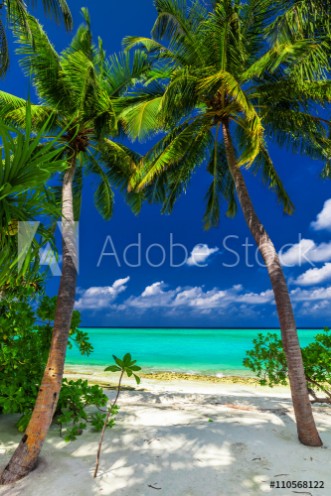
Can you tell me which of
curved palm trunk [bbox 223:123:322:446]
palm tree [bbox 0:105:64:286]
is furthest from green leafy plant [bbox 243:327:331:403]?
palm tree [bbox 0:105:64:286]

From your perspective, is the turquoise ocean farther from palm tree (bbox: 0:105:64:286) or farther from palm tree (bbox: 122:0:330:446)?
palm tree (bbox: 0:105:64:286)

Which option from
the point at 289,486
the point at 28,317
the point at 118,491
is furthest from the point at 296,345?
the point at 28,317

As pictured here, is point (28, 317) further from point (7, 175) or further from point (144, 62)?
point (144, 62)

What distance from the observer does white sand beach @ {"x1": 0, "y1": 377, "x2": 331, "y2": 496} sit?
12.7ft

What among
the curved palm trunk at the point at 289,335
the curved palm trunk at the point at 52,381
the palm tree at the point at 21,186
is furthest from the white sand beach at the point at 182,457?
the palm tree at the point at 21,186

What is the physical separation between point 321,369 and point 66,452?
492 centimetres

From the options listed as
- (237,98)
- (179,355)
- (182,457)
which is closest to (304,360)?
(182,457)

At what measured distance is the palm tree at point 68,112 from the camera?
4.61m

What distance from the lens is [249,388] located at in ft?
41.6

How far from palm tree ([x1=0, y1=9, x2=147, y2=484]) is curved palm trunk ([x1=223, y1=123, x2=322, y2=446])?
3487mm

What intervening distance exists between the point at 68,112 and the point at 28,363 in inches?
208

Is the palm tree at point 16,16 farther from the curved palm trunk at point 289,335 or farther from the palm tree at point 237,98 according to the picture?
the curved palm trunk at point 289,335

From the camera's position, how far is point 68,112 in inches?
280

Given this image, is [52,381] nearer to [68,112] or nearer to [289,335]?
[289,335]
